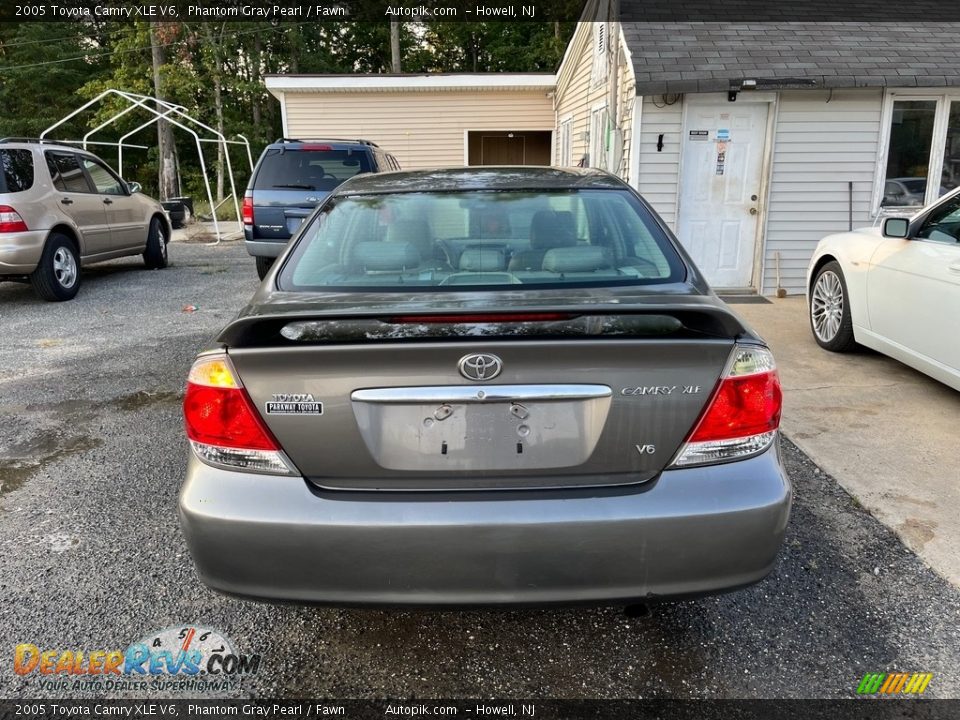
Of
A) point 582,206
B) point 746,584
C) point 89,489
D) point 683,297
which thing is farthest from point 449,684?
point 89,489

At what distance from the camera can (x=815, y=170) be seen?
8.29 meters

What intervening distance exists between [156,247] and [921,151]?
10635 mm

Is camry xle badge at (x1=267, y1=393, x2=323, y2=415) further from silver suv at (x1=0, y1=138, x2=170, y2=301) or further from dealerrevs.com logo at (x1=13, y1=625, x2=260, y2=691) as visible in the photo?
silver suv at (x1=0, y1=138, x2=170, y2=301)

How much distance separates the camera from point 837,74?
7.79 meters

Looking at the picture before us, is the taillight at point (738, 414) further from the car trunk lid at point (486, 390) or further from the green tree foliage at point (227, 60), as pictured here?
the green tree foliage at point (227, 60)

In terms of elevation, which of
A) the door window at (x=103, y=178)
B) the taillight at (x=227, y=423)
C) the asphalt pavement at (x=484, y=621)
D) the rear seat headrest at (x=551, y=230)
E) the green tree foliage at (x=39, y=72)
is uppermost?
the green tree foliage at (x=39, y=72)

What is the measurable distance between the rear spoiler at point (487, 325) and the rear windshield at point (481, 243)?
1.19 feet

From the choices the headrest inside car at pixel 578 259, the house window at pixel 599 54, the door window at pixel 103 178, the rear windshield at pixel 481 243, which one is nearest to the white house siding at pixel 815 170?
the house window at pixel 599 54

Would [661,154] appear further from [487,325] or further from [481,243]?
[487,325]

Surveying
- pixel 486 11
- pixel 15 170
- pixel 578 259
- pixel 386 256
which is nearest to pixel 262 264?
pixel 15 170

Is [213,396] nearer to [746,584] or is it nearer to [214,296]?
[746,584]

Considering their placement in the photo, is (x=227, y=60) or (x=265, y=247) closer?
(x=265, y=247)

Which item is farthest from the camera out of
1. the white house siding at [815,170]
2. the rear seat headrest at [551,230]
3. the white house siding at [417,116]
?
the white house siding at [417,116]

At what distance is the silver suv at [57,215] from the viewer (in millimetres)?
7391
